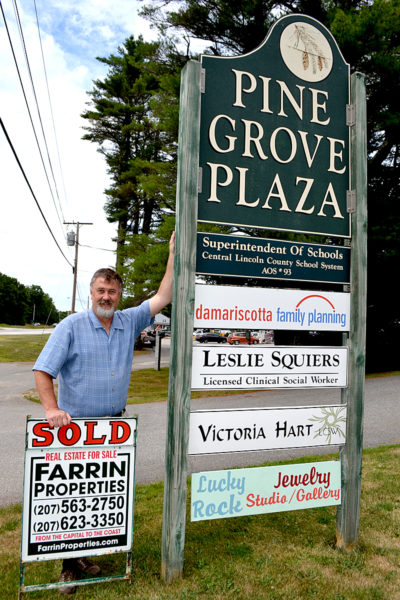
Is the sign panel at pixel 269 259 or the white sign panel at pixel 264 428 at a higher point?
the sign panel at pixel 269 259

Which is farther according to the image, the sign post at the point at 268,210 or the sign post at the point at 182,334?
the sign post at the point at 268,210

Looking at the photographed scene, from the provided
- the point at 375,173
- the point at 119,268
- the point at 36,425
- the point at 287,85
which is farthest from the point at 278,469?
the point at 119,268

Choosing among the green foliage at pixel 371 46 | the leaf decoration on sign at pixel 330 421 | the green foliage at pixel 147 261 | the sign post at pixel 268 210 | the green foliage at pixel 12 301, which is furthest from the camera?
the green foliage at pixel 12 301

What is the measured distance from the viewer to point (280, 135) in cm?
393

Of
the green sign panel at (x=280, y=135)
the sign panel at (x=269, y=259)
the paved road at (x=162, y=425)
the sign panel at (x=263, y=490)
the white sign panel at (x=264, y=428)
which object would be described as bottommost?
the paved road at (x=162, y=425)

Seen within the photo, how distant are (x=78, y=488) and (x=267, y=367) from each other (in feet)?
5.46

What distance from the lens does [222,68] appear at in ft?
12.2

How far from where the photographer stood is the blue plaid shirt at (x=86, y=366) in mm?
3184

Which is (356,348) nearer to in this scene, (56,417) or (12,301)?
(56,417)

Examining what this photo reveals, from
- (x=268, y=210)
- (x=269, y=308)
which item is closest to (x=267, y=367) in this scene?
(x=269, y=308)

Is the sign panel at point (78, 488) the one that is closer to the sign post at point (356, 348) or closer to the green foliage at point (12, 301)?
the sign post at point (356, 348)

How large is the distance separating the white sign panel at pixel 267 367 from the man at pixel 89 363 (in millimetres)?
601

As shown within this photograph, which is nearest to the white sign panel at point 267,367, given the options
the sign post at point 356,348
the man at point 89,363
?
the sign post at point 356,348

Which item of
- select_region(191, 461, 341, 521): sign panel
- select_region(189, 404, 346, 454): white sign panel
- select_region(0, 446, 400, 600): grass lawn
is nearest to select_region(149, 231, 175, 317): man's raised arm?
select_region(189, 404, 346, 454): white sign panel
